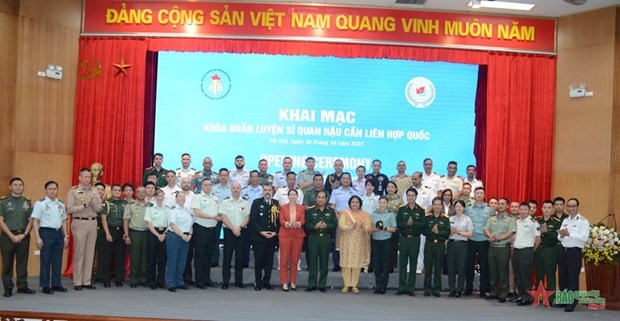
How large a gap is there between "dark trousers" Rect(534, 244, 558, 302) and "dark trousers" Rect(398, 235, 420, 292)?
4.80 ft

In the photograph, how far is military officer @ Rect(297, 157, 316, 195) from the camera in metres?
9.66

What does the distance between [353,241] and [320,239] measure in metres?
0.42

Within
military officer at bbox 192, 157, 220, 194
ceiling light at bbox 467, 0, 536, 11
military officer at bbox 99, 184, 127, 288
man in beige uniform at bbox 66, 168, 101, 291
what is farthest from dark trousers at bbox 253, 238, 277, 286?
ceiling light at bbox 467, 0, 536, 11

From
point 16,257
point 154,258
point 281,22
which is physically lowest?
point 154,258

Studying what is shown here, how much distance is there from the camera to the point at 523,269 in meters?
8.32

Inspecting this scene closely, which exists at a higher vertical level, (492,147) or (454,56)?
(454,56)

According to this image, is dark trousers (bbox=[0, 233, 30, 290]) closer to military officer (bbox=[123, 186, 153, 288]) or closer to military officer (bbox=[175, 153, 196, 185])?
military officer (bbox=[123, 186, 153, 288])

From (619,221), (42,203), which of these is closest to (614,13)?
(619,221)

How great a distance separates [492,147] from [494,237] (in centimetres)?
207

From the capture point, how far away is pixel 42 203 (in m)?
7.73

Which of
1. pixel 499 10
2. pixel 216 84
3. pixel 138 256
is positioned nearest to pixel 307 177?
pixel 216 84

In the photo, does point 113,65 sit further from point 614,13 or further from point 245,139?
point 614,13

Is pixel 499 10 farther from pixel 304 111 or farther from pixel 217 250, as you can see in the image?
pixel 217 250

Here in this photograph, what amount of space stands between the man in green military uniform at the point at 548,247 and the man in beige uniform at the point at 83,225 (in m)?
5.27
